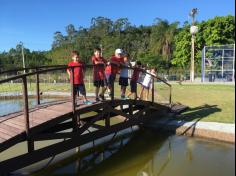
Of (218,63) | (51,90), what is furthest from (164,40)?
(51,90)

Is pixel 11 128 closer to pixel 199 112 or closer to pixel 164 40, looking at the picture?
pixel 199 112

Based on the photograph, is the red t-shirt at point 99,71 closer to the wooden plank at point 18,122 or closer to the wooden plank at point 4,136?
the wooden plank at point 18,122

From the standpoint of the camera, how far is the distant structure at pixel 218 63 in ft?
88.4

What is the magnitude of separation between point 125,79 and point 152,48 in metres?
A: 43.2

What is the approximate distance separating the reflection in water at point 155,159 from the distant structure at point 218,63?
1942 cm

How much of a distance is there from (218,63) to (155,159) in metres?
21.7

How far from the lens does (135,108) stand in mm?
9719

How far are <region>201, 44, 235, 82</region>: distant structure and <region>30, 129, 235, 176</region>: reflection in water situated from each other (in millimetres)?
19421

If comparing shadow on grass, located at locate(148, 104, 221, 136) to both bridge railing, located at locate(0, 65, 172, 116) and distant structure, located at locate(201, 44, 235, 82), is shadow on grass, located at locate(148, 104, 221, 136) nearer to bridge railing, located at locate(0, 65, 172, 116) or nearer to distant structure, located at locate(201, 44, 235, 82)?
bridge railing, located at locate(0, 65, 172, 116)

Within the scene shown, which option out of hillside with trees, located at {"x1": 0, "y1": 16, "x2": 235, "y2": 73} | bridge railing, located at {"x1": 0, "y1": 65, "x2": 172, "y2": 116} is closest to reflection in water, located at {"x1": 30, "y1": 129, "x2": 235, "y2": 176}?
bridge railing, located at {"x1": 0, "y1": 65, "x2": 172, "y2": 116}

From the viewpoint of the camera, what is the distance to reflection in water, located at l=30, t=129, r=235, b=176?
21.9 ft

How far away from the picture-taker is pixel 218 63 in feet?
90.6

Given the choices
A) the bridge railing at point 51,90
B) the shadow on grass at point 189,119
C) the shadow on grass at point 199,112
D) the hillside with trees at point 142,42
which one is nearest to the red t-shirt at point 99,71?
the bridge railing at point 51,90

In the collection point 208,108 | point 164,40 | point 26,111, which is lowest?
point 208,108
